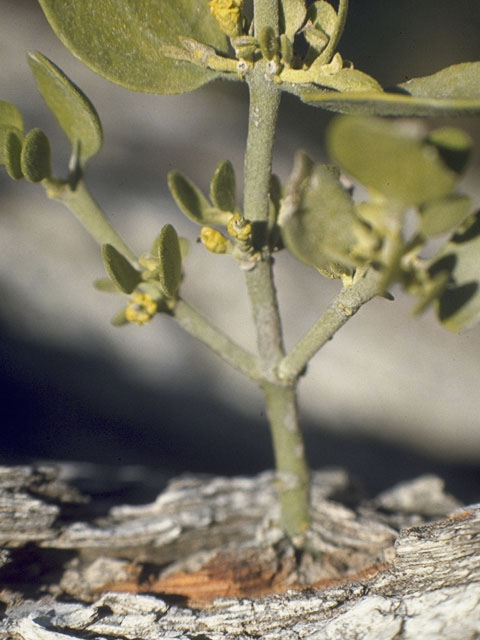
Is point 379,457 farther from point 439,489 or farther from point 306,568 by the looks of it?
point 306,568

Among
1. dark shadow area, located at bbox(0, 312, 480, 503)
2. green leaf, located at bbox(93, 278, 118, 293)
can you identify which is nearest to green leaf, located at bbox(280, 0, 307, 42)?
green leaf, located at bbox(93, 278, 118, 293)

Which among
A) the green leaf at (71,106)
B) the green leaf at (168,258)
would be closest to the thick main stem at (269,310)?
the green leaf at (168,258)

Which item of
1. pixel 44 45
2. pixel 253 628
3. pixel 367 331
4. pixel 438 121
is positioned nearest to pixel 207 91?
pixel 44 45

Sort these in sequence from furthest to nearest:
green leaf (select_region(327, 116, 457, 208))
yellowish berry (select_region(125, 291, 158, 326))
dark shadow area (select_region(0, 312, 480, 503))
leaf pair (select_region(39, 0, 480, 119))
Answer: dark shadow area (select_region(0, 312, 480, 503))
yellowish berry (select_region(125, 291, 158, 326))
leaf pair (select_region(39, 0, 480, 119))
green leaf (select_region(327, 116, 457, 208))

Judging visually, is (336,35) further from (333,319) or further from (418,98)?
(333,319)

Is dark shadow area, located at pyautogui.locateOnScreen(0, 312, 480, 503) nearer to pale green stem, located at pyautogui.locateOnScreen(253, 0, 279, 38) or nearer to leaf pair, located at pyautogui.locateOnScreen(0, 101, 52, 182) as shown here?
leaf pair, located at pyautogui.locateOnScreen(0, 101, 52, 182)
